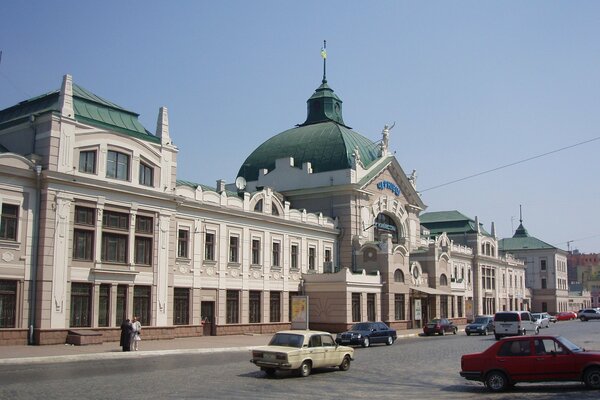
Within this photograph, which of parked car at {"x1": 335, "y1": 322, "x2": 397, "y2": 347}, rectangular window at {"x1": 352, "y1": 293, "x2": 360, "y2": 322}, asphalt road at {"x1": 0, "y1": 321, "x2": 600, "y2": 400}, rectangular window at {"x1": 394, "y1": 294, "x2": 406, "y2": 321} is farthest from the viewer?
rectangular window at {"x1": 394, "y1": 294, "x2": 406, "y2": 321}

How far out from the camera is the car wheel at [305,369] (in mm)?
22484

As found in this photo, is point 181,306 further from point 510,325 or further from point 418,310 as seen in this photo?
point 418,310

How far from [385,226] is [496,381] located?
144 feet

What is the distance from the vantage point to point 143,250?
39156 millimetres

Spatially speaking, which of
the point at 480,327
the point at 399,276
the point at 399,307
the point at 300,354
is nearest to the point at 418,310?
the point at 399,307

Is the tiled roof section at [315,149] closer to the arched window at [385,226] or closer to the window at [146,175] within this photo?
the arched window at [385,226]

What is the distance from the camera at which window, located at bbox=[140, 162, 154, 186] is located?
39.4 m

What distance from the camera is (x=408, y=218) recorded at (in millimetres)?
66500

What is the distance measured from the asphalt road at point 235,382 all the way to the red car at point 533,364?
1.21 ft

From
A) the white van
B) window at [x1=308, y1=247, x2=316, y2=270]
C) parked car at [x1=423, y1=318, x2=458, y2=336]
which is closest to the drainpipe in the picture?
window at [x1=308, y1=247, x2=316, y2=270]

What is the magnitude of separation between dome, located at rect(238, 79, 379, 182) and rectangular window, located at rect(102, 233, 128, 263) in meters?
25.6

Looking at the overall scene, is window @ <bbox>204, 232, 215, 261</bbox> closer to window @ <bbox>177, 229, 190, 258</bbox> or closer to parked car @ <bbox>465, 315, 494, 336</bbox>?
window @ <bbox>177, 229, 190, 258</bbox>

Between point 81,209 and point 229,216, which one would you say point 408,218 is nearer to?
point 229,216

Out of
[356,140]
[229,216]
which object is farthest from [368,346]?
[356,140]
